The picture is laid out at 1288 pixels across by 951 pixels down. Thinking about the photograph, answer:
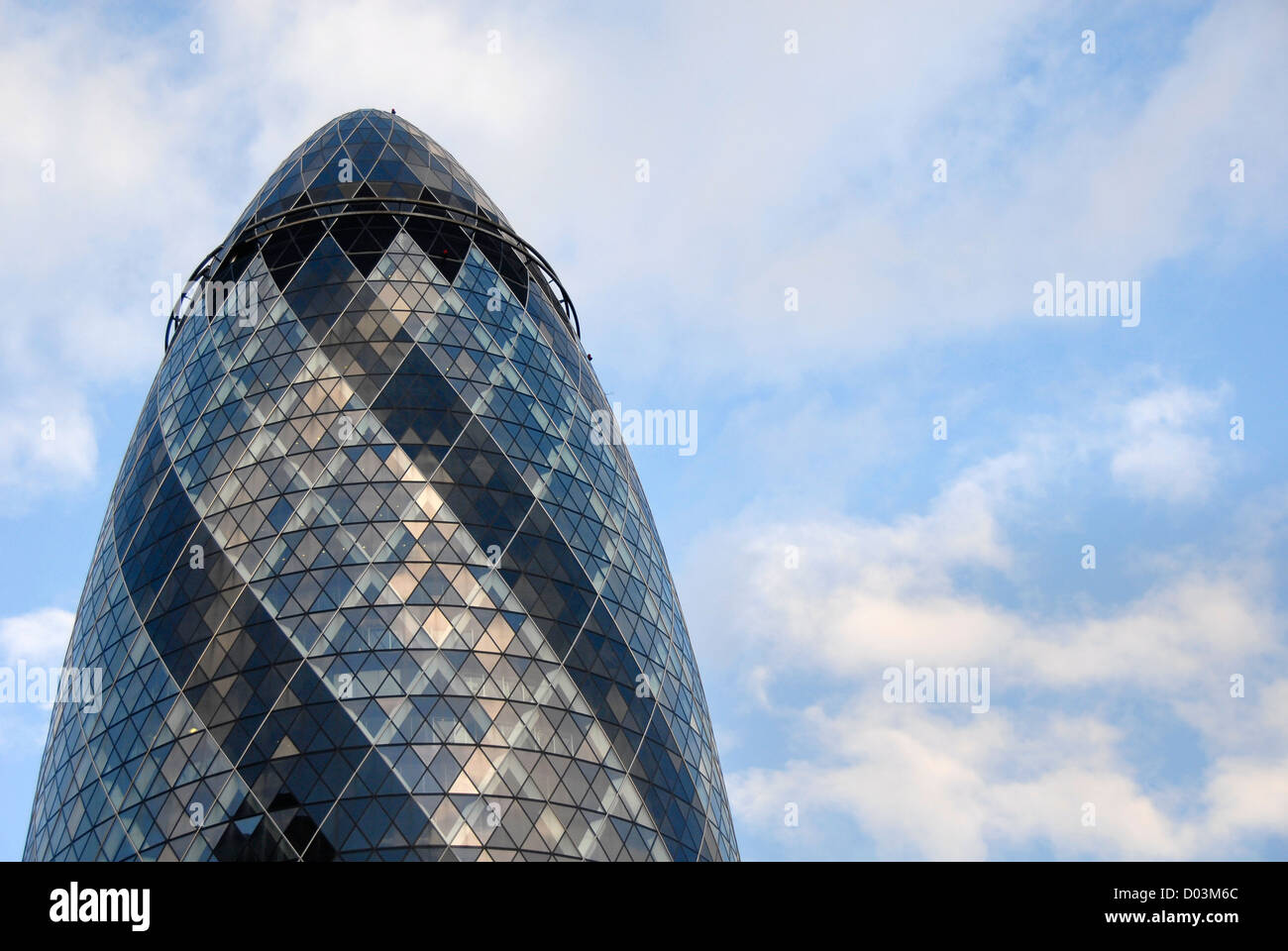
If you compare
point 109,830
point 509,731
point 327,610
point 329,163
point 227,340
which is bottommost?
point 109,830

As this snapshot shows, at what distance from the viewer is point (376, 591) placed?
49062 millimetres

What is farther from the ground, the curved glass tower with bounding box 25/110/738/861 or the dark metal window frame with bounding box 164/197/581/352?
the dark metal window frame with bounding box 164/197/581/352

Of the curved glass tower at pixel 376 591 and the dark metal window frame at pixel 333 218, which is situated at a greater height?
the dark metal window frame at pixel 333 218

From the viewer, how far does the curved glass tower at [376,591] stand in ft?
148

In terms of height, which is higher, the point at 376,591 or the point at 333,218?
the point at 333,218

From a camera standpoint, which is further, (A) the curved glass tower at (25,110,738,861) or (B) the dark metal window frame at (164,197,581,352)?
(B) the dark metal window frame at (164,197,581,352)

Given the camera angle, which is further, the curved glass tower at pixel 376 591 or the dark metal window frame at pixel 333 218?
the dark metal window frame at pixel 333 218

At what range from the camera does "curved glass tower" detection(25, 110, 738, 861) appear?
148ft

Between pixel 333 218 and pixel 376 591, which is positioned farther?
pixel 333 218
